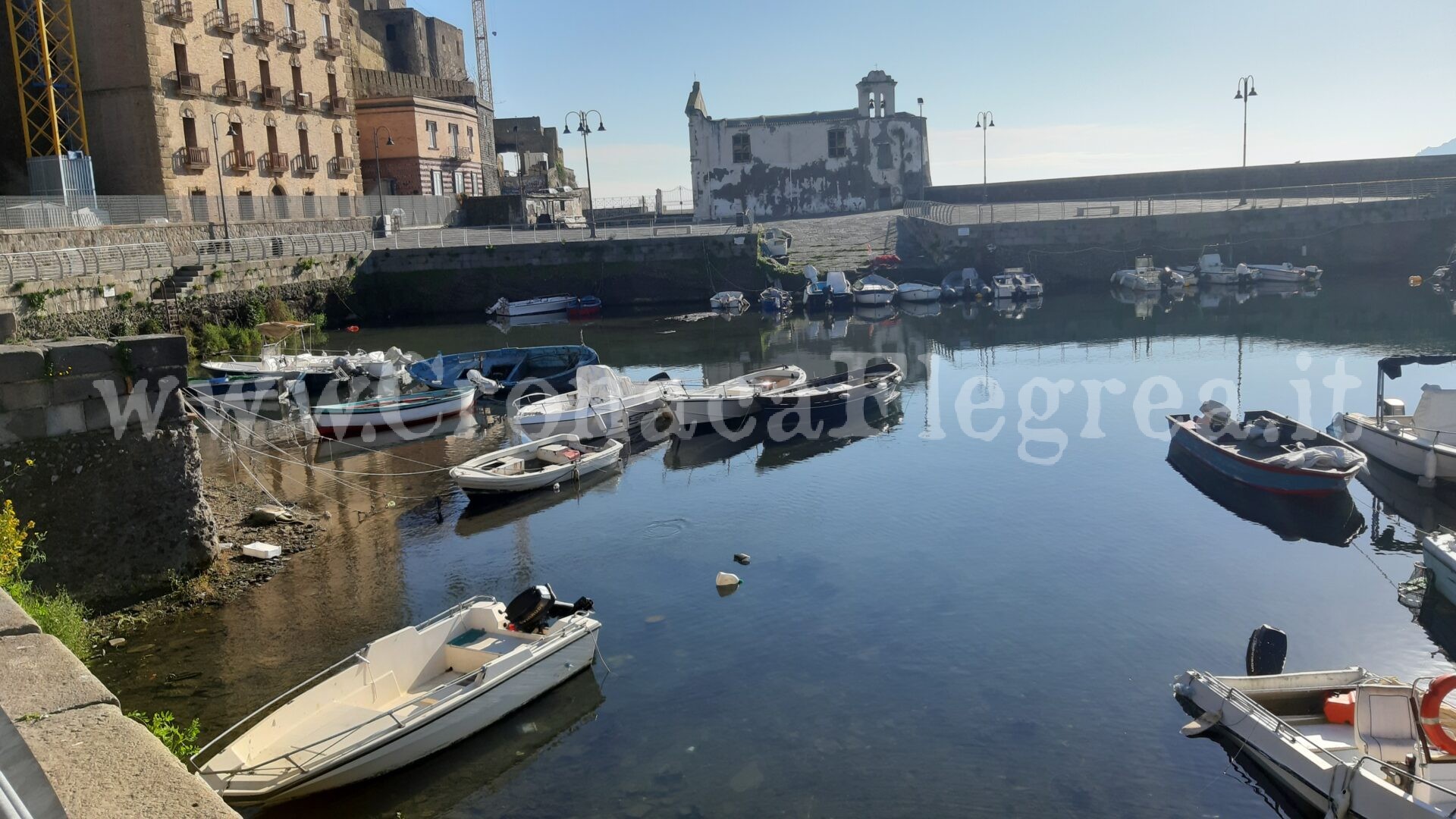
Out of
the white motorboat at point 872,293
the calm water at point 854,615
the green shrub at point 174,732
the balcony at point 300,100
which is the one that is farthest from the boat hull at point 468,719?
the balcony at point 300,100

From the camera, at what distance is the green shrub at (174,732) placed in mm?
9312

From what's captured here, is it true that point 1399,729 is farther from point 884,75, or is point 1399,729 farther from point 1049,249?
point 884,75

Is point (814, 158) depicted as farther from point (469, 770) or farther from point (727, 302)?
point (469, 770)

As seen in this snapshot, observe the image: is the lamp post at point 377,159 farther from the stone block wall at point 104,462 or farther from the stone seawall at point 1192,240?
the stone block wall at point 104,462

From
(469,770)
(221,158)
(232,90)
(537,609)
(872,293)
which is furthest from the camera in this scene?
(872,293)

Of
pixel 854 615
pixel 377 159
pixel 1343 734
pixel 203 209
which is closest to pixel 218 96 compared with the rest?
pixel 203 209

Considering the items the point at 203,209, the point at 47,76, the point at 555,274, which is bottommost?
the point at 555,274

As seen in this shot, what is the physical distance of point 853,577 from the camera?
15211 millimetres

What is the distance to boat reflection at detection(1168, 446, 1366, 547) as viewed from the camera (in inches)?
676

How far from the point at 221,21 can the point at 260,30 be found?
273cm

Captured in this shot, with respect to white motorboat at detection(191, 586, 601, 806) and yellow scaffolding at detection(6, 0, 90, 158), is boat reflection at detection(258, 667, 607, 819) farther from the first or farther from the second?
yellow scaffolding at detection(6, 0, 90, 158)

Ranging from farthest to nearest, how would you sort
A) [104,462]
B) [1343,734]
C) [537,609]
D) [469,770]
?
[104,462] < [537,609] < [469,770] < [1343,734]

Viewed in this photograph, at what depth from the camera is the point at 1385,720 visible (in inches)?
364

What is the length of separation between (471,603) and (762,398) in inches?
529
